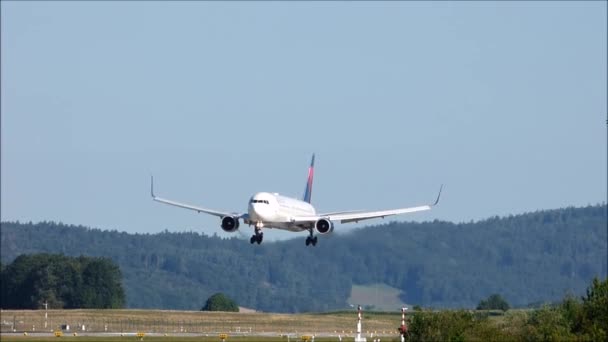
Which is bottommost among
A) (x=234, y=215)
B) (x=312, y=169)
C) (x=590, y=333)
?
(x=590, y=333)

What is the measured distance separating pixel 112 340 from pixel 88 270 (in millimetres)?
72000

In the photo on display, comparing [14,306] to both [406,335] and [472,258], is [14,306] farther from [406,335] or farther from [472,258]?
[406,335]

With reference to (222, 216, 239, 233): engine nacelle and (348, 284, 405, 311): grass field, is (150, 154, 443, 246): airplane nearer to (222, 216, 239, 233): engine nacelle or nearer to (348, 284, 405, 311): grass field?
(222, 216, 239, 233): engine nacelle

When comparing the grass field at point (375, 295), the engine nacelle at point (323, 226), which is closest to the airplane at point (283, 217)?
the engine nacelle at point (323, 226)

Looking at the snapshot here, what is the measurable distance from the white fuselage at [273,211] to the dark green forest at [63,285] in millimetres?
56527

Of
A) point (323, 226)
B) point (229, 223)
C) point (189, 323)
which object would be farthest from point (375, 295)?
point (229, 223)

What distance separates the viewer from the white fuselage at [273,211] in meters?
87.7

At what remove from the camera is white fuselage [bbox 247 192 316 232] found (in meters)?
87.7

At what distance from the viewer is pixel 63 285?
489 ft

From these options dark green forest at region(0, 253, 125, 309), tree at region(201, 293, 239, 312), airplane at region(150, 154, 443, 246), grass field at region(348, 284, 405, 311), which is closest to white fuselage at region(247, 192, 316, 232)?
airplane at region(150, 154, 443, 246)

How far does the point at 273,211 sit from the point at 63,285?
65130 mm

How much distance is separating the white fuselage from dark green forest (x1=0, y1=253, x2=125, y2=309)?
5653 centimetres

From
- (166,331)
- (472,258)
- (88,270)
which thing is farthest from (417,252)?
(166,331)

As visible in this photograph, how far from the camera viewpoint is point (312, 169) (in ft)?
385
